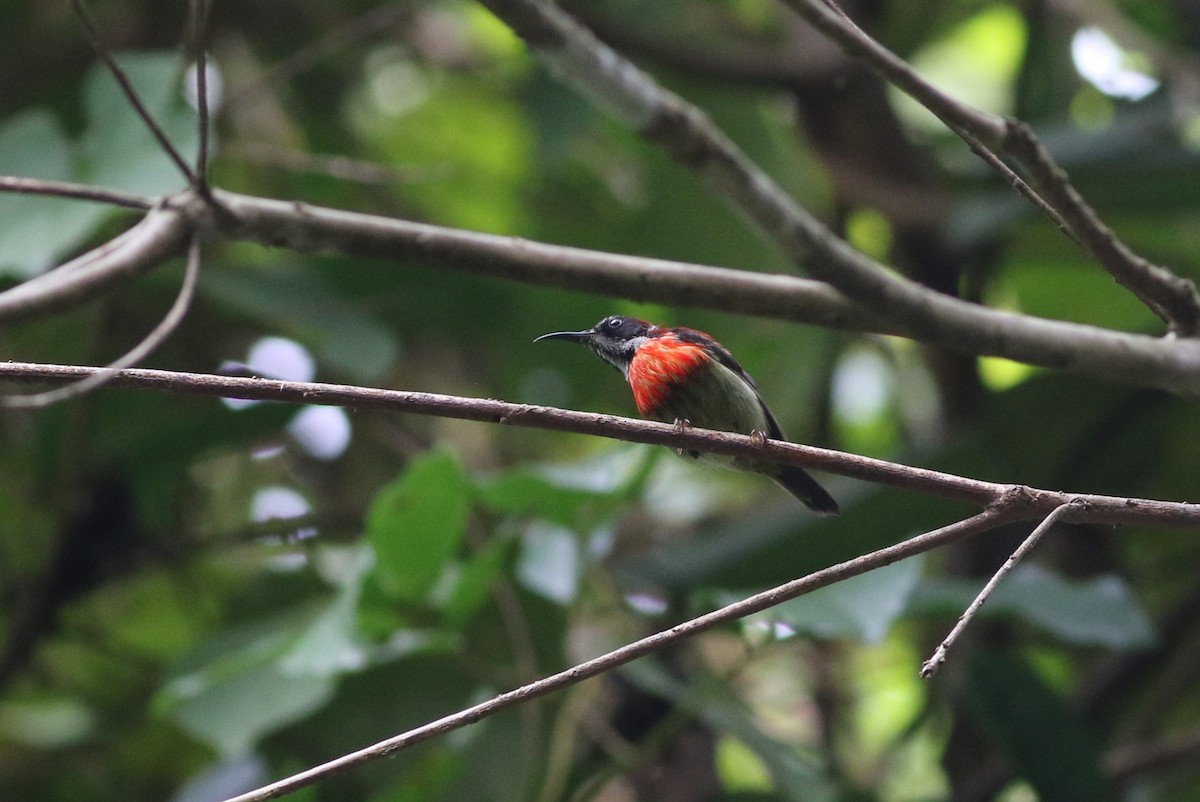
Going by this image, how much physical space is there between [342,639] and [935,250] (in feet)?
9.43

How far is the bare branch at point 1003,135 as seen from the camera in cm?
203

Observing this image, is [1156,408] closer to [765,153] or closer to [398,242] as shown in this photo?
[765,153]

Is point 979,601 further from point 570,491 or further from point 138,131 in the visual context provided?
point 138,131

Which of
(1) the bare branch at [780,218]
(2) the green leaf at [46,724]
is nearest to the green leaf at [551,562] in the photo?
(1) the bare branch at [780,218]

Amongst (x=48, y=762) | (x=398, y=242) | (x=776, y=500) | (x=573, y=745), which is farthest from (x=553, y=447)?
(x=398, y=242)

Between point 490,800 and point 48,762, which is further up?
point 490,800

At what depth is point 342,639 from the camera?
131 inches

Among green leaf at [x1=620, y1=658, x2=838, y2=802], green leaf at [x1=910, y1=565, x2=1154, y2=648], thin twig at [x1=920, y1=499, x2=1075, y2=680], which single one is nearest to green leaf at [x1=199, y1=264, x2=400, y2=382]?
green leaf at [x1=620, y1=658, x2=838, y2=802]

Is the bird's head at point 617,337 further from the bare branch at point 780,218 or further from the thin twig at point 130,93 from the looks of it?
the thin twig at point 130,93

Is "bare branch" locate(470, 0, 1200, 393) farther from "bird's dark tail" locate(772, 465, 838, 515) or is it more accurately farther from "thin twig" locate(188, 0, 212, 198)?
"bird's dark tail" locate(772, 465, 838, 515)

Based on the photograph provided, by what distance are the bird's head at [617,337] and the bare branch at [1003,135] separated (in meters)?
1.80

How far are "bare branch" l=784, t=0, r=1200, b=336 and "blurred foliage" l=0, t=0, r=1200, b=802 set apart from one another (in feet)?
3.36

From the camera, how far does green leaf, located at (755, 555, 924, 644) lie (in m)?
2.98

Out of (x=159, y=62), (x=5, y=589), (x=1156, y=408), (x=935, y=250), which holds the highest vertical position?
(x=159, y=62)
